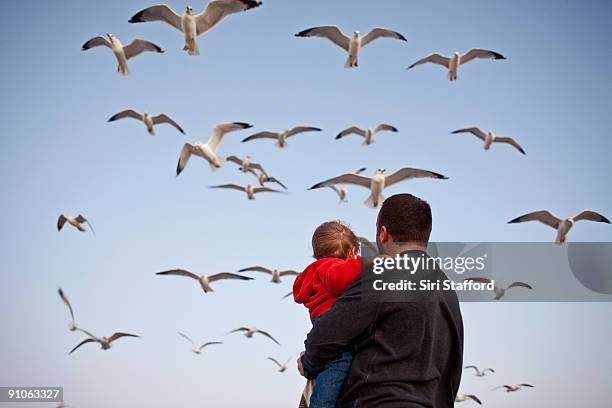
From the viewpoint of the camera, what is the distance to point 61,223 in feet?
75.6

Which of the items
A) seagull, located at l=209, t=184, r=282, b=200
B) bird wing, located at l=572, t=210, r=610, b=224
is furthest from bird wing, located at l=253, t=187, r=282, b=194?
bird wing, located at l=572, t=210, r=610, b=224

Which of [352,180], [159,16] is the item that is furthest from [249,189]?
[159,16]

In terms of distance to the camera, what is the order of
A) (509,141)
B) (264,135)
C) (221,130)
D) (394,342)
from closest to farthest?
(394,342), (221,130), (264,135), (509,141)

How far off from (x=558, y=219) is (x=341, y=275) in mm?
17926

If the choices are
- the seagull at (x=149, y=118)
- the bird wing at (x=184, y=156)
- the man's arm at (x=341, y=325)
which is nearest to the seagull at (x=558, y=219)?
the bird wing at (x=184, y=156)

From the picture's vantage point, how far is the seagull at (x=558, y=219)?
19.4 meters

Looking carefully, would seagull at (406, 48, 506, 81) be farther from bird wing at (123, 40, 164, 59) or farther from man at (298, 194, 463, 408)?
man at (298, 194, 463, 408)

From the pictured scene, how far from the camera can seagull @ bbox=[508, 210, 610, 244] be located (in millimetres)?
19391

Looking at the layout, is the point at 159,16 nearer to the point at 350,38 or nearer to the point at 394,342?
the point at 350,38

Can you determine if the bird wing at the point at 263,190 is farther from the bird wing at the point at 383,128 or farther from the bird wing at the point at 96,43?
the bird wing at the point at 96,43

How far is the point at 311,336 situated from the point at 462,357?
0.74 m

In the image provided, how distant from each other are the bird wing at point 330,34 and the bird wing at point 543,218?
6712 millimetres

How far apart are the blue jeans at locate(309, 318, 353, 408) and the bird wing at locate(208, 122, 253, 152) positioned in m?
15.6

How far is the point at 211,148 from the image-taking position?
19016 mm
